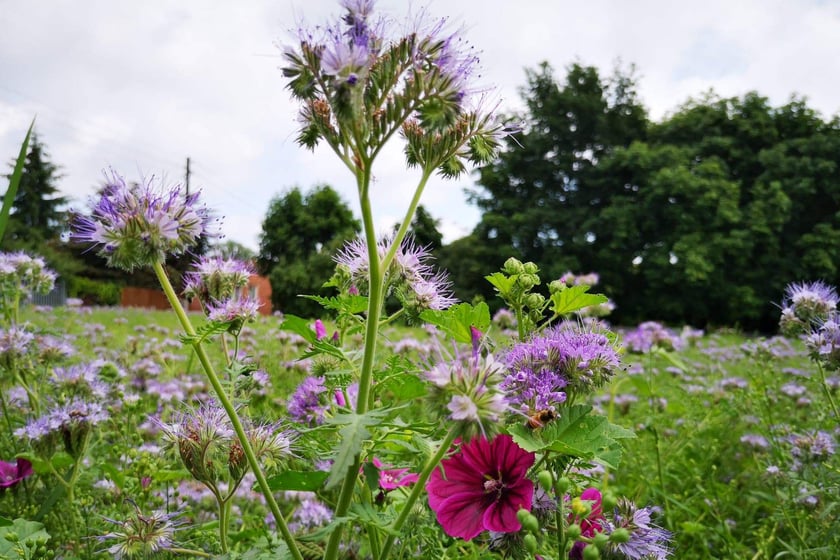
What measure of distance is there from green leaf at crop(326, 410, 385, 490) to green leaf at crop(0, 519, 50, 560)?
1009mm

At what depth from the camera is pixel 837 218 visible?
2498cm

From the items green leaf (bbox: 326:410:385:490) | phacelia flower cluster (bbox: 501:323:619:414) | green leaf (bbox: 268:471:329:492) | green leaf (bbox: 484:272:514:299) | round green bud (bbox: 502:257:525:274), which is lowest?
green leaf (bbox: 268:471:329:492)

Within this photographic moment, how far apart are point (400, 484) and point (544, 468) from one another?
1.59 ft

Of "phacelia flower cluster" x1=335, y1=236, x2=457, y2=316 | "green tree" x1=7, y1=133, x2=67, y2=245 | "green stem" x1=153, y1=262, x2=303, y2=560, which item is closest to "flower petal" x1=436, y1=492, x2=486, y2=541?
"green stem" x1=153, y1=262, x2=303, y2=560

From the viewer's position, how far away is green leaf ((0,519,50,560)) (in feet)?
4.65

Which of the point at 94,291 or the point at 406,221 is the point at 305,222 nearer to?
the point at 94,291

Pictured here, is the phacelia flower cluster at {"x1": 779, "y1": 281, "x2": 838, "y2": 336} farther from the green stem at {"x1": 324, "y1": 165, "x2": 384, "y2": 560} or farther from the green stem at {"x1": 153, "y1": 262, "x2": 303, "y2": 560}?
the green stem at {"x1": 153, "y1": 262, "x2": 303, "y2": 560}

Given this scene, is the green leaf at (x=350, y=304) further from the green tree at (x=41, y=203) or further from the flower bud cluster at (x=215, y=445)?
the green tree at (x=41, y=203)

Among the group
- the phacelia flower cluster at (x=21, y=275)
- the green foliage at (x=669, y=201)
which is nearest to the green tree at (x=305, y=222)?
the green foliage at (x=669, y=201)

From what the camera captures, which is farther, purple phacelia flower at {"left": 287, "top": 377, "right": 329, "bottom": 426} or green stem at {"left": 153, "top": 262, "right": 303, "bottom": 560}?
purple phacelia flower at {"left": 287, "top": 377, "right": 329, "bottom": 426}

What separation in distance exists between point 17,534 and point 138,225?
1012 millimetres

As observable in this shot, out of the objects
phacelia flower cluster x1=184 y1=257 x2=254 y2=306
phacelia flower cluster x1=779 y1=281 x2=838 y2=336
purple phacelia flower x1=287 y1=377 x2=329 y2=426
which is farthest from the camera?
phacelia flower cluster x1=779 y1=281 x2=838 y2=336

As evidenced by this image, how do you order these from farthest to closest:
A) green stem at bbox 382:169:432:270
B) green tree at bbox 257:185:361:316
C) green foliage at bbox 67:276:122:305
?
green tree at bbox 257:185:361:316
green foliage at bbox 67:276:122:305
green stem at bbox 382:169:432:270

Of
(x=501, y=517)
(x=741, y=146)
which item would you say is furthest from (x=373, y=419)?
(x=741, y=146)
